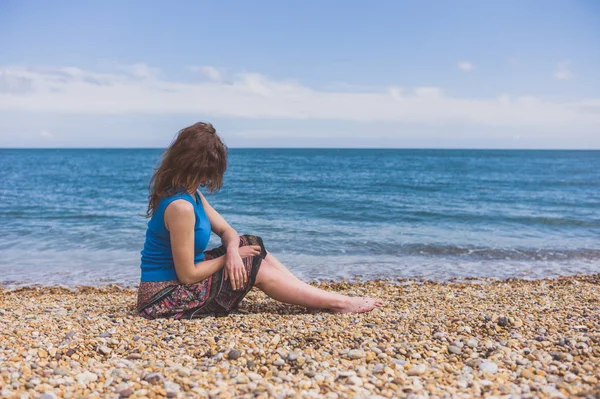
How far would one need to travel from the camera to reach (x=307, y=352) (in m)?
3.59

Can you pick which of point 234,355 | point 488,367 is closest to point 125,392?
point 234,355

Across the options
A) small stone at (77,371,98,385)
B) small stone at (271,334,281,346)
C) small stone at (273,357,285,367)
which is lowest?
small stone at (271,334,281,346)

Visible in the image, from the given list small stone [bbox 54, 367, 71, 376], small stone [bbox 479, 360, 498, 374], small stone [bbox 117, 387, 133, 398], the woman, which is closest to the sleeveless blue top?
the woman

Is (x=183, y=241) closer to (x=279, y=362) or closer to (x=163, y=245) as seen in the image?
(x=163, y=245)

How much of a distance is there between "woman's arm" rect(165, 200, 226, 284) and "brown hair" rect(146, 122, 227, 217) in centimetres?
24

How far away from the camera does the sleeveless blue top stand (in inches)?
172

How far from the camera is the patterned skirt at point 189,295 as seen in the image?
4.57 metres

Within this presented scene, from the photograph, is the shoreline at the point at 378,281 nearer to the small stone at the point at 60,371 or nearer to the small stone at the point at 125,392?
the small stone at the point at 60,371

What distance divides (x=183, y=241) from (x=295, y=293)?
1.30 metres

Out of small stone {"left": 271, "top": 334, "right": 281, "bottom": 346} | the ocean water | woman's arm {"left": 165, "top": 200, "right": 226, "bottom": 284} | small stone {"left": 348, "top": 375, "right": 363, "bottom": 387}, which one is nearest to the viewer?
small stone {"left": 348, "top": 375, "right": 363, "bottom": 387}

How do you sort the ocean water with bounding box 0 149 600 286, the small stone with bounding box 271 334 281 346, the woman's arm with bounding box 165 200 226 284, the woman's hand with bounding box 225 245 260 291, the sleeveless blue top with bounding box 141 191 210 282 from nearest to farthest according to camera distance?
1. the small stone with bounding box 271 334 281 346
2. the woman's arm with bounding box 165 200 226 284
3. the sleeveless blue top with bounding box 141 191 210 282
4. the woman's hand with bounding box 225 245 260 291
5. the ocean water with bounding box 0 149 600 286

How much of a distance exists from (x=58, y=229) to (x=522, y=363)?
12.7 meters

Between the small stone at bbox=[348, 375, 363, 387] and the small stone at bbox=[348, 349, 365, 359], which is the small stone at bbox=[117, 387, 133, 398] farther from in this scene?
the small stone at bbox=[348, 349, 365, 359]

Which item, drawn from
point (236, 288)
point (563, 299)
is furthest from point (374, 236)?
point (236, 288)
